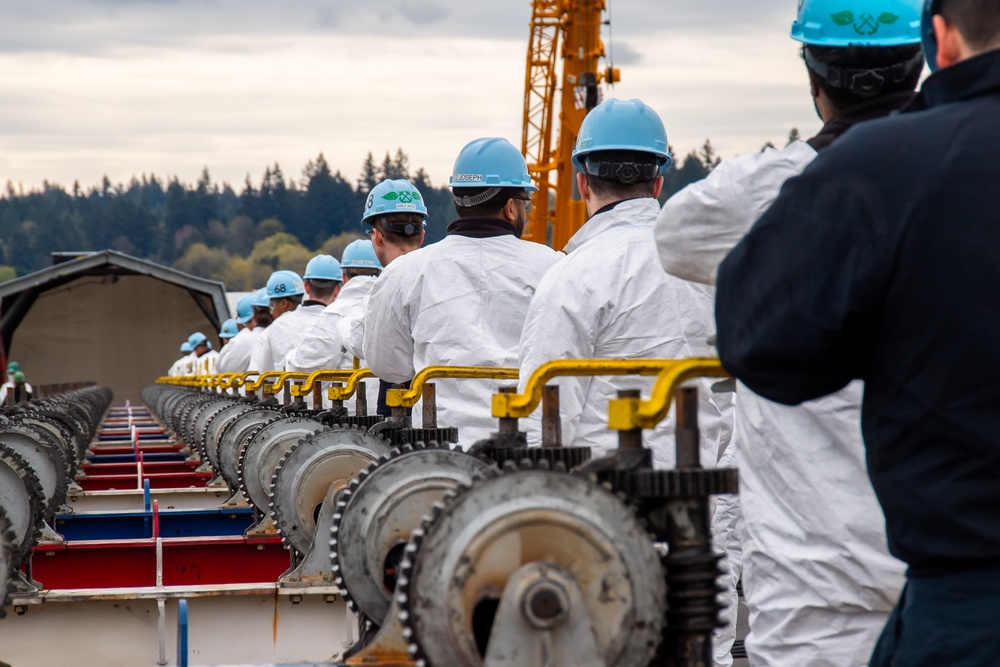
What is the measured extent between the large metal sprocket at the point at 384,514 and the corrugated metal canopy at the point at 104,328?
37.8 m

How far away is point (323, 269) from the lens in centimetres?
1277

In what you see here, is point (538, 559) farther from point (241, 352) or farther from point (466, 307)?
point (241, 352)

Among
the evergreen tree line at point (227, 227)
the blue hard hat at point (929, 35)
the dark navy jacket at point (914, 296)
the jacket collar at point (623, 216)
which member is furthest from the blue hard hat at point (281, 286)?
the evergreen tree line at point (227, 227)

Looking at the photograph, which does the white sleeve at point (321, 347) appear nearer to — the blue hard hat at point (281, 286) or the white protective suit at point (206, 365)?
the blue hard hat at point (281, 286)

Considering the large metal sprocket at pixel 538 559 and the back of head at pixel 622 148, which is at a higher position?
the back of head at pixel 622 148

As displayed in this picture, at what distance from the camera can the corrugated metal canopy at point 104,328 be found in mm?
42062

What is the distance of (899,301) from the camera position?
1979 millimetres

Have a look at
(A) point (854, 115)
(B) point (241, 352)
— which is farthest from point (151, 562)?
(B) point (241, 352)

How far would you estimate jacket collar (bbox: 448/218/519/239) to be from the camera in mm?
5516

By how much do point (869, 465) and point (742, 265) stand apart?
35 centimetres

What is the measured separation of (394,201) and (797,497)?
510 centimetres

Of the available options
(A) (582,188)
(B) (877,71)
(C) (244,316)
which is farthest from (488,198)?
(C) (244,316)

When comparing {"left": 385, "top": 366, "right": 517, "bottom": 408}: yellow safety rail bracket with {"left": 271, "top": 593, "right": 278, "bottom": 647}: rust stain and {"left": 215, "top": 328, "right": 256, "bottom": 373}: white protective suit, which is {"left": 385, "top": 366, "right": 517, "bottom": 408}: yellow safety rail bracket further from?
{"left": 215, "top": 328, "right": 256, "bottom": 373}: white protective suit

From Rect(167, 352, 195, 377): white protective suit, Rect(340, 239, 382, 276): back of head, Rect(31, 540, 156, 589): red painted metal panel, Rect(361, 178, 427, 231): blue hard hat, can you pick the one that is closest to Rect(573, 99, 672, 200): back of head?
Rect(361, 178, 427, 231): blue hard hat
